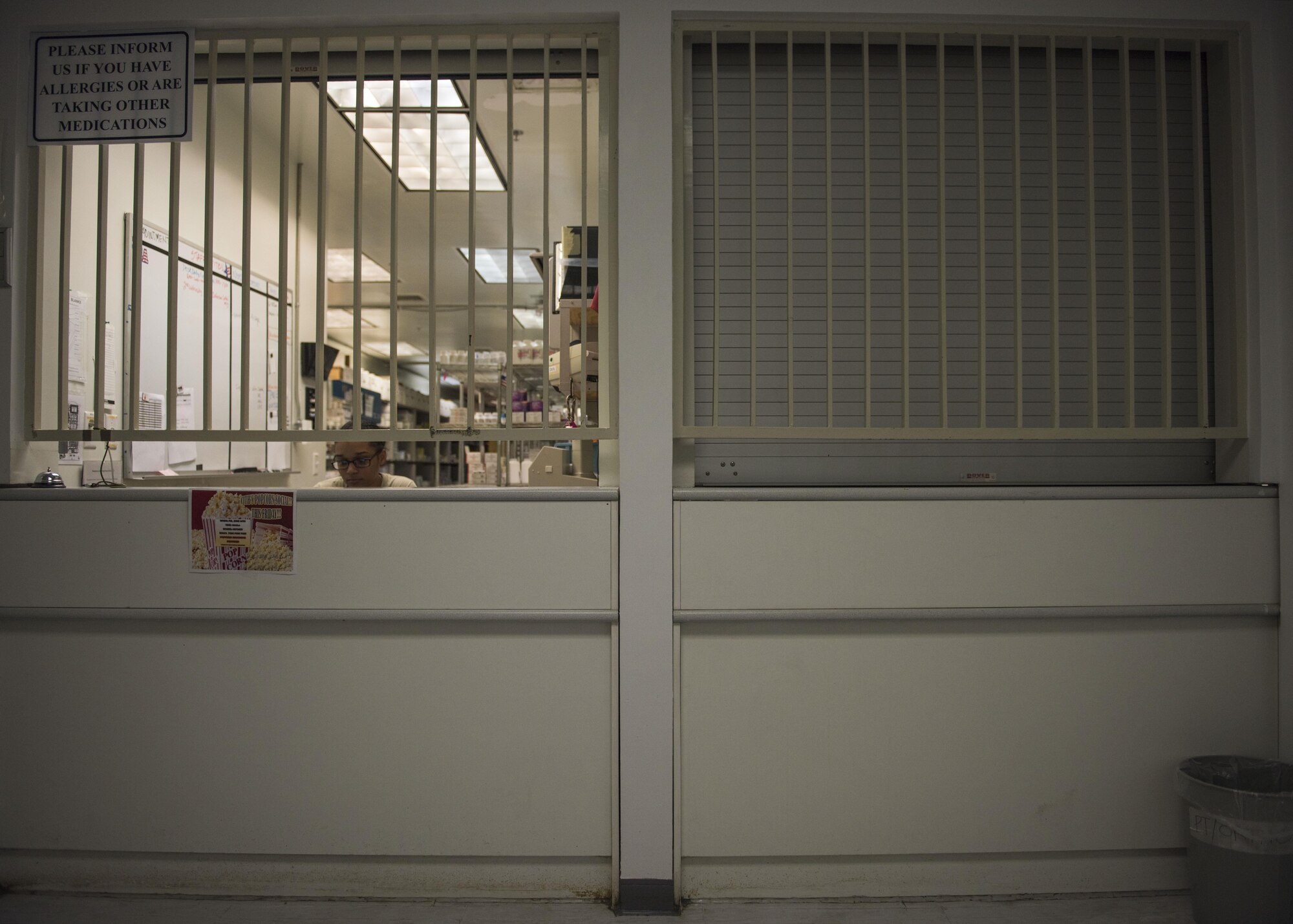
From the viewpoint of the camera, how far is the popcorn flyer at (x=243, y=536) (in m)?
2.04

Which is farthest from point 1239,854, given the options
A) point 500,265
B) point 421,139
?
point 500,265

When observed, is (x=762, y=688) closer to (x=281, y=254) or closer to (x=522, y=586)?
(x=522, y=586)

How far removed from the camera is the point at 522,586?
203 centimetres

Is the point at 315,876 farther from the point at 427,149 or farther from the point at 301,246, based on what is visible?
the point at 301,246

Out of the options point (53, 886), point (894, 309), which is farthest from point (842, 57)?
point (53, 886)

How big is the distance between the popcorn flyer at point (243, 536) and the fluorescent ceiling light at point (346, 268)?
3.88 metres

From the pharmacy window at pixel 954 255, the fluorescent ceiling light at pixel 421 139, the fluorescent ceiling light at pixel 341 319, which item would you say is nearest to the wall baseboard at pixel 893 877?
the pharmacy window at pixel 954 255

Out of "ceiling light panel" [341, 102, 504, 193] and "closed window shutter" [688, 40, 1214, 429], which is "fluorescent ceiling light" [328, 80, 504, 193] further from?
"closed window shutter" [688, 40, 1214, 429]

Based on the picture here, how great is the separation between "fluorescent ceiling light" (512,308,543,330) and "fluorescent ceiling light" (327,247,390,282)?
1.44 meters

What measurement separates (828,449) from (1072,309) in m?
0.92

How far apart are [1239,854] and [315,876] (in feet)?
8.39

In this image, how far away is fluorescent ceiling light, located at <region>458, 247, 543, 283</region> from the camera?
5.55 metres

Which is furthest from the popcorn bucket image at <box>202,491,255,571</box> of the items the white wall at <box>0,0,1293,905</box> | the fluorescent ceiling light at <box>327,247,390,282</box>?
the fluorescent ceiling light at <box>327,247,390,282</box>

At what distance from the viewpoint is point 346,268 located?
19.6ft
